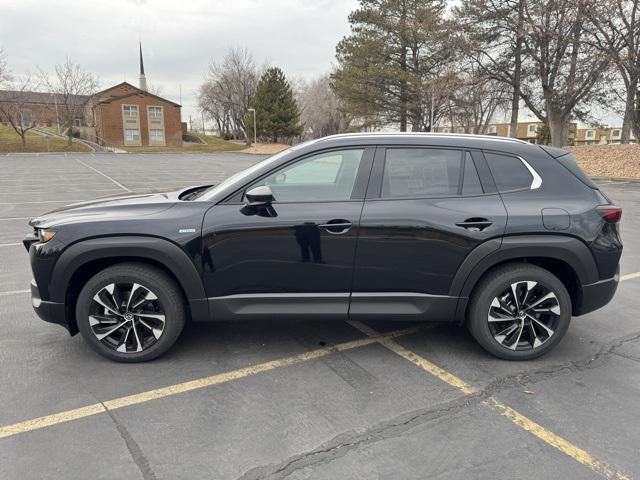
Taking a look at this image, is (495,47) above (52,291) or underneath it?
above

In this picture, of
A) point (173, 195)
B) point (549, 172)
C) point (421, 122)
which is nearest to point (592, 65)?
point (421, 122)

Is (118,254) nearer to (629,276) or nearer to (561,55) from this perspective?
(629,276)

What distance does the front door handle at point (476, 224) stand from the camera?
3.25 m

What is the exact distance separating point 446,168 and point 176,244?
2.06 meters

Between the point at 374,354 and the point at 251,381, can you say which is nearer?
the point at 251,381

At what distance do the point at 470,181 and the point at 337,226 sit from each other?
3.50 ft

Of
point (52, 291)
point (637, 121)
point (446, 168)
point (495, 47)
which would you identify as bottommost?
point (52, 291)

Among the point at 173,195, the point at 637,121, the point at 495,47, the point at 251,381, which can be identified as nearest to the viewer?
the point at 251,381

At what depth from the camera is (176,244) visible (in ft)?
10.5

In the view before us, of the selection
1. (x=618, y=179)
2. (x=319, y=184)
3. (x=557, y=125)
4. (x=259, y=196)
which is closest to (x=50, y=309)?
(x=259, y=196)

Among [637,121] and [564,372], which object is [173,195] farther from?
[637,121]

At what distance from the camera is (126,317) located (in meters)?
3.30

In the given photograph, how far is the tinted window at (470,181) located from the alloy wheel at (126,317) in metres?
2.41

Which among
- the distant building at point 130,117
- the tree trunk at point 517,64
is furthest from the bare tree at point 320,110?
the tree trunk at point 517,64
